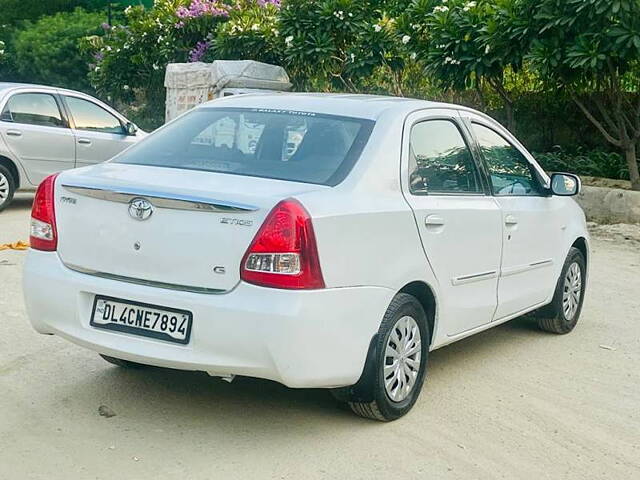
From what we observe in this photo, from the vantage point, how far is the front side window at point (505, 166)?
5.95 metres

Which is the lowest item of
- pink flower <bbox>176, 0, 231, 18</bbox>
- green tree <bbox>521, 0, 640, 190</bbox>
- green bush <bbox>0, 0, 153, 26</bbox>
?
green tree <bbox>521, 0, 640, 190</bbox>

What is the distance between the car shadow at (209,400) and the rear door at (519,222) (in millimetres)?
687

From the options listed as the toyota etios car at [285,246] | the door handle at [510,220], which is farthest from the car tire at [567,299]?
the toyota etios car at [285,246]

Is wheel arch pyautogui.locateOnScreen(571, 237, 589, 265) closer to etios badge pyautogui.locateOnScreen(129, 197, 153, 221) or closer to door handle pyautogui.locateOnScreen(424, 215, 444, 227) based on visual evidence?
door handle pyautogui.locateOnScreen(424, 215, 444, 227)

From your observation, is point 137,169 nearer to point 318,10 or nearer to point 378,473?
point 378,473

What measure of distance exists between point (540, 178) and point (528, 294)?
81 cm

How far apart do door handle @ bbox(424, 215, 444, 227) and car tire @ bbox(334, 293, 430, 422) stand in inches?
15.9

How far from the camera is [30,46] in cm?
2652

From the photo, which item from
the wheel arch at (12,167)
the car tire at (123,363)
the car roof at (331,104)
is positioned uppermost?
the car roof at (331,104)

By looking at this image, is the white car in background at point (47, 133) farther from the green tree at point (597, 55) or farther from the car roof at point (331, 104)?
the car roof at point (331, 104)

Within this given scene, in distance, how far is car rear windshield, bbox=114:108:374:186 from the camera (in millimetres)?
4770

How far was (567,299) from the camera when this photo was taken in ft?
22.5

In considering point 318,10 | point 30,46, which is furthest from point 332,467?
point 30,46

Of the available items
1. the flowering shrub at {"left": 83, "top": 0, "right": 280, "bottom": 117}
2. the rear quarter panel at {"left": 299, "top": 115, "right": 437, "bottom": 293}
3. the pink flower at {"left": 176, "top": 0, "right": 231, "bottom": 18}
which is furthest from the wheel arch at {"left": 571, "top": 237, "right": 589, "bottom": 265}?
the pink flower at {"left": 176, "top": 0, "right": 231, "bottom": 18}
